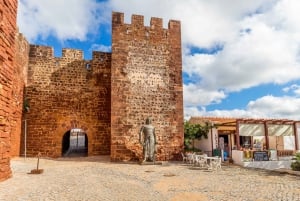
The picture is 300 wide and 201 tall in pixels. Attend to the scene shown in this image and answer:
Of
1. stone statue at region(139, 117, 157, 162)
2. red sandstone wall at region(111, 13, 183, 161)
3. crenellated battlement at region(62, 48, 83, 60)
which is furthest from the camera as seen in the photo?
crenellated battlement at region(62, 48, 83, 60)

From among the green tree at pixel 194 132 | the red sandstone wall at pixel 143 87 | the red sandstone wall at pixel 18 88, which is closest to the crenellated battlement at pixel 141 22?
the red sandstone wall at pixel 143 87

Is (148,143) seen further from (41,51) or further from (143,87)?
(41,51)

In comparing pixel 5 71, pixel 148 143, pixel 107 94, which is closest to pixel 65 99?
pixel 107 94

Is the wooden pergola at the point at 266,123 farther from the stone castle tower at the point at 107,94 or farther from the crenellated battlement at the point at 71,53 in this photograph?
the crenellated battlement at the point at 71,53

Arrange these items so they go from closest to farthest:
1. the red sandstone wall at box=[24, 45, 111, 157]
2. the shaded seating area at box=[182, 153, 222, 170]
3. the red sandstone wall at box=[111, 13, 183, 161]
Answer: the shaded seating area at box=[182, 153, 222, 170]
the red sandstone wall at box=[111, 13, 183, 161]
the red sandstone wall at box=[24, 45, 111, 157]

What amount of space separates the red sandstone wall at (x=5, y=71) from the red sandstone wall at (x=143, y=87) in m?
6.84

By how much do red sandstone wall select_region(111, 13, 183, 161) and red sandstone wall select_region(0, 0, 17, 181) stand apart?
6.84 m

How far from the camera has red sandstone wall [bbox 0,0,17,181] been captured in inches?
250

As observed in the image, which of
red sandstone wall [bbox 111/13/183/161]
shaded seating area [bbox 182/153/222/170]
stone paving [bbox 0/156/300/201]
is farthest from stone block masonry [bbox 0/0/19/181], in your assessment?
shaded seating area [bbox 182/153/222/170]

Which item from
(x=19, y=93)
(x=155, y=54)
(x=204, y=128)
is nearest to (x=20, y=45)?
(x=19, y=93)

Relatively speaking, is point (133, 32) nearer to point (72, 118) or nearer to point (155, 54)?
point (155, 54)

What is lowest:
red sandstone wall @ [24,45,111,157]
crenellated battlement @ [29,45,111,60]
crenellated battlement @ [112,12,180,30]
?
red sandstone wall @ [24,45,111,157]

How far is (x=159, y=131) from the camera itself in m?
14.1

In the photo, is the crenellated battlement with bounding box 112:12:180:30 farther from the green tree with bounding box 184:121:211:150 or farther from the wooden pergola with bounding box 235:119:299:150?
the wooden pergola with bounding box 235:119:299:150
